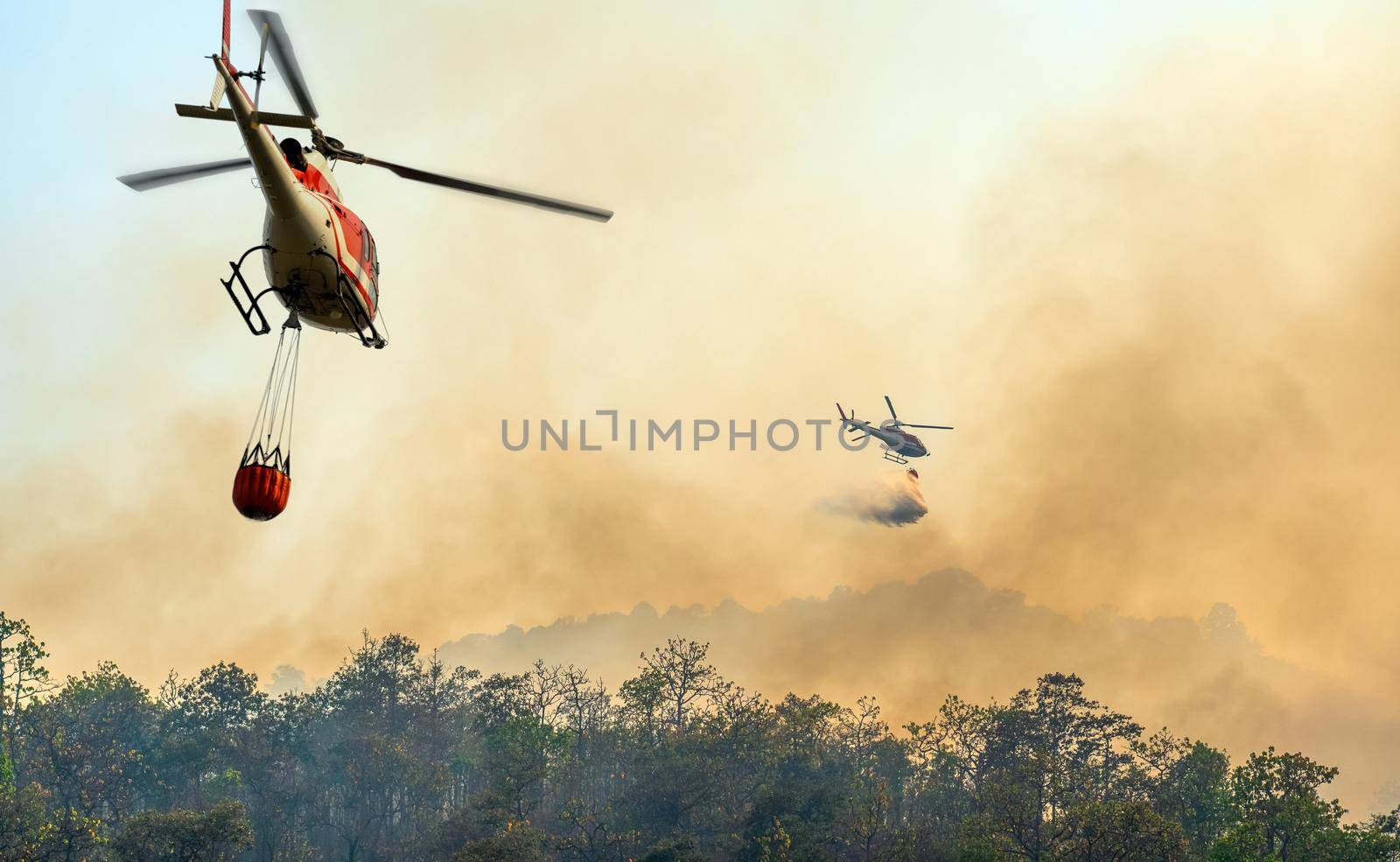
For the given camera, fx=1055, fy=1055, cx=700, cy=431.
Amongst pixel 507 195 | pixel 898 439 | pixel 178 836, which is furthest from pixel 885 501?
pixel 507 195

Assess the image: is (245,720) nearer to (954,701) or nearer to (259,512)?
(954,701)

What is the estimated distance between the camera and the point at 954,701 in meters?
86.4

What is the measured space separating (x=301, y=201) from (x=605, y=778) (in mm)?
84853

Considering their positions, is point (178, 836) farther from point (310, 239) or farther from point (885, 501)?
point (885, 501)

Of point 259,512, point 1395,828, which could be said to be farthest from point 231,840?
point 1395,828

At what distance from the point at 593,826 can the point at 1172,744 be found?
45.1 m

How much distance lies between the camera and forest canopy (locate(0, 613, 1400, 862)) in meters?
60.2

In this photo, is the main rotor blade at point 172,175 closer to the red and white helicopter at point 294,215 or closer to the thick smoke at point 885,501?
the red and white helicopter at point 294,215

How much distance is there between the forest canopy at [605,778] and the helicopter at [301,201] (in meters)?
43.7

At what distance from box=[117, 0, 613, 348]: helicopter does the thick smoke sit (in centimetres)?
7521

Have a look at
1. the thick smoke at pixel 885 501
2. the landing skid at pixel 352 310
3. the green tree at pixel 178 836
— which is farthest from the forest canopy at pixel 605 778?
the landing skid at pixel 352 310

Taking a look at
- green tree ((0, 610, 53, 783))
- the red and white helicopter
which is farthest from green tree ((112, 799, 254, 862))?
the red and white helicopter

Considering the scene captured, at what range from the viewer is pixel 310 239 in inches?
952

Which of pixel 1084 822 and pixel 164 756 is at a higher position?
pixel 164 756
